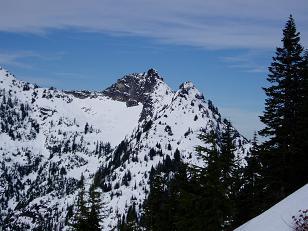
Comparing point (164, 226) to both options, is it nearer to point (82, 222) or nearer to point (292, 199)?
point (82, 222)

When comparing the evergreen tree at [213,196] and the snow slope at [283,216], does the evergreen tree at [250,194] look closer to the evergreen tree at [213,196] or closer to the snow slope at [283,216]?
the evergreen tree at [213,196]

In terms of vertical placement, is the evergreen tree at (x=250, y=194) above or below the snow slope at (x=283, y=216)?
above

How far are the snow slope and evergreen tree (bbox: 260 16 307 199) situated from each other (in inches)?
572

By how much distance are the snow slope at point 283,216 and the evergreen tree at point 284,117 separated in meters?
14.5

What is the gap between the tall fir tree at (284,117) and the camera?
33.3 m

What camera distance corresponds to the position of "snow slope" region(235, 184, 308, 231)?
53.5ft

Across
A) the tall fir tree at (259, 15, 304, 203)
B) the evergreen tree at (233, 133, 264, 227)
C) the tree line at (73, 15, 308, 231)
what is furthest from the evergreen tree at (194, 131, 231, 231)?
the evergreen tree at (233, 133, 264, 227)

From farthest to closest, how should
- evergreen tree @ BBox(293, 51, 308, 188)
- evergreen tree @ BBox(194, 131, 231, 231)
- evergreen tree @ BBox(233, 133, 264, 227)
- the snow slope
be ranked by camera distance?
1. evergreen tree @ BBox(233, 133, 264, 227)
2. evergreen tree @ BBox(293, 51, 308, 188)
3. evergreen tree @ BBox(194, 131, 231, 231)
4. the snow slope

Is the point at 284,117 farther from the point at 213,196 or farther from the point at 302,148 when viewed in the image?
the point at 213,196

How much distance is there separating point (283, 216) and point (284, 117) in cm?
1860

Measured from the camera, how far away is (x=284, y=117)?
34.3 m

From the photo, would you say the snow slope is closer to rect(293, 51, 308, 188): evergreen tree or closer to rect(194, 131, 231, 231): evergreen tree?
rect(194, 131, 231, 231): evergreen tree

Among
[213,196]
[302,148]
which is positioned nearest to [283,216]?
[213,196]

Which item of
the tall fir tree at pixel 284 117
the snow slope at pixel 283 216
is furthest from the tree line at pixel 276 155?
the snow slope at pixel 283 216
